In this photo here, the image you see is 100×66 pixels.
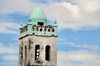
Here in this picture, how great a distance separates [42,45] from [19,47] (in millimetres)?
5113

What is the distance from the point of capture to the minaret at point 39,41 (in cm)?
6775

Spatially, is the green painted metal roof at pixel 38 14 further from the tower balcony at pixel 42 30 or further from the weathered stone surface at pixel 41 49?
the weathered stone surface at pixel 41 49

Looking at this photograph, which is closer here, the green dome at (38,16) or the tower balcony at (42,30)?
the tower balcony at (42,30)

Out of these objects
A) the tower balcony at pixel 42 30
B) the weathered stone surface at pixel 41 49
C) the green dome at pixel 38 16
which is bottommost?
the weathered stone surface at pixel 41 49

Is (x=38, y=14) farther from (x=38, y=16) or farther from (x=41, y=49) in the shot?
(x=41, y=49)

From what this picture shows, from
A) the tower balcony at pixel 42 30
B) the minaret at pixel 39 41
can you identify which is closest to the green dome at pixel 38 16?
the minaret at pixel 39 41

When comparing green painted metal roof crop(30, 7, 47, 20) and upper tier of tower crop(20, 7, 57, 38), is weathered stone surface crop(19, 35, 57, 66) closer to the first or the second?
upper tier of tower crop(20, 7, 57, 38)

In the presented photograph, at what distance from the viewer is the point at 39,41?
2680 inches

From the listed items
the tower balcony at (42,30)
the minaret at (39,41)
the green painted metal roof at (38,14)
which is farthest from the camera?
the green painted metal roof at (38,14)

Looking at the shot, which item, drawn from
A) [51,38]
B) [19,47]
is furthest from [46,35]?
[19,47]

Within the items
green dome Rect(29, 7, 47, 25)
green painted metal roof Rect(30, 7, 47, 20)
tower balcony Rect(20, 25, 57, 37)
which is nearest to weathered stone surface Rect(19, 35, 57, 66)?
tower balcony Rect(20, 25, 57, 37)

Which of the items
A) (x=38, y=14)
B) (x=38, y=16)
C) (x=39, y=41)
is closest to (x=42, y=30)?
(x=39, y=41)

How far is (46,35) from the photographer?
68.4 meters

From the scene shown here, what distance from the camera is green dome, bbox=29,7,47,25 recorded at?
68188mm
